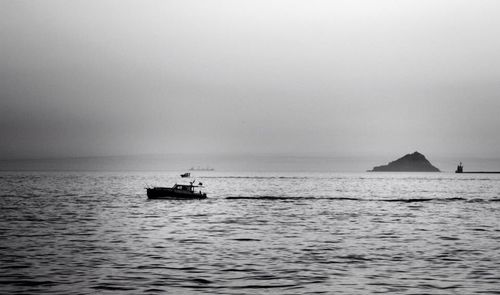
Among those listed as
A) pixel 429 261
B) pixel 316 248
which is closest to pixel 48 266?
pixel 316 248

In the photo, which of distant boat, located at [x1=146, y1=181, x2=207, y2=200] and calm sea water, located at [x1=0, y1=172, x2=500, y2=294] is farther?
distant boat, located at [x1=146, y1=181, x2=207, y2=200]

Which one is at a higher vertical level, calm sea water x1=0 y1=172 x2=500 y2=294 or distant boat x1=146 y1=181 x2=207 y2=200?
distant boat x1=146 y1=181 x2=207 y2=200

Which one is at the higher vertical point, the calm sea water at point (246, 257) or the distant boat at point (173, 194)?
the distant boat at point (173, 194)

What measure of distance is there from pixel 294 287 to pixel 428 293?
19.8 ft

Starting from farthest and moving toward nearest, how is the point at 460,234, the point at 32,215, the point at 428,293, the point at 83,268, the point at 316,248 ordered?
1. the point at 32,215
2. the point at 460,234
3. the point at 316,248
4. the point at 83,268
5. the point at 428,293

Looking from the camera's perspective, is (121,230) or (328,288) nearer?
(328,288)

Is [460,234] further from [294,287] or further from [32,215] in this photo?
[32,215]

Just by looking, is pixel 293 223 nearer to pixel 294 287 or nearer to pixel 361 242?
pixel 361 242

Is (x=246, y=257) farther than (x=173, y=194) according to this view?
No

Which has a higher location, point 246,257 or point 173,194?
point 173,194

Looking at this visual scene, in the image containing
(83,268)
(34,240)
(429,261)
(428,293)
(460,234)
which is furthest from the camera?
(460,234)

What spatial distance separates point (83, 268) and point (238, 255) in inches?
403

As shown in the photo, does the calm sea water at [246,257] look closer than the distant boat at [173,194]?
Yes

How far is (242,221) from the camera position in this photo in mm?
65188
